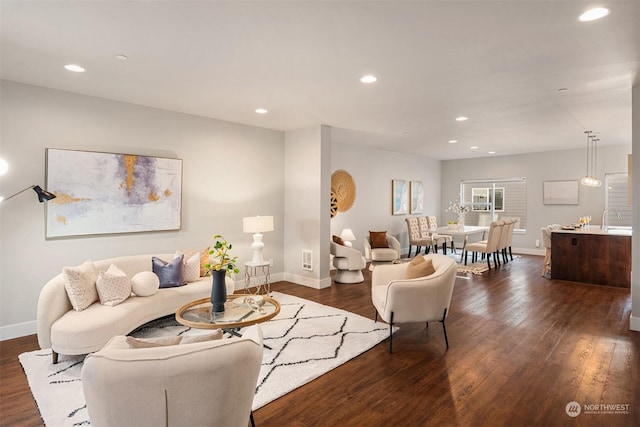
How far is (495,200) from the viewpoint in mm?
9680

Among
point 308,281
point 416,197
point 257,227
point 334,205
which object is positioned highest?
point 416,197

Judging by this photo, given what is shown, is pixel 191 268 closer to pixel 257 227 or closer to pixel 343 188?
pixel 257 227

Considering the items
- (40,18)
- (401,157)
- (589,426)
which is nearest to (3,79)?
(40,18)

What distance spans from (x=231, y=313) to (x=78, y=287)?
1.42 meters

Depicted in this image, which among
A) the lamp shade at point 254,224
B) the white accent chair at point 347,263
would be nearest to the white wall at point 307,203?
the white accent chair at point 347,263

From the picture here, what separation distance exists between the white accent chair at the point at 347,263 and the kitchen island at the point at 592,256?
11.8 feet

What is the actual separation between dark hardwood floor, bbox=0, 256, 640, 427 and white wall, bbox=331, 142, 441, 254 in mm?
3341

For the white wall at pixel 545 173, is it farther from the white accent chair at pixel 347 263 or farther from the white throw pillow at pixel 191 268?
the white throw pillow at pixel 191 268

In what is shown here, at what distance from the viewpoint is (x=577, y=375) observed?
9.20 ft

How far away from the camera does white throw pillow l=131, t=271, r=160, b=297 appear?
11.7ft

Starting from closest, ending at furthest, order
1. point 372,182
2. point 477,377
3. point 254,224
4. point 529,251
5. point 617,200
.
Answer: point 477,377
point 254,224
point 617,200
point 372,182
point 529,251

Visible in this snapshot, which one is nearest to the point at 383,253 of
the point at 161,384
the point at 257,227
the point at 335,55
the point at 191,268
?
the point at 257,227

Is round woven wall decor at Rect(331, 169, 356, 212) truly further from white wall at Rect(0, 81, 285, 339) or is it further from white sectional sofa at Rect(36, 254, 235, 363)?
white sectional sofa at Rect(36, 254, 235, 363)

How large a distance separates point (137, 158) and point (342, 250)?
11.1ft
